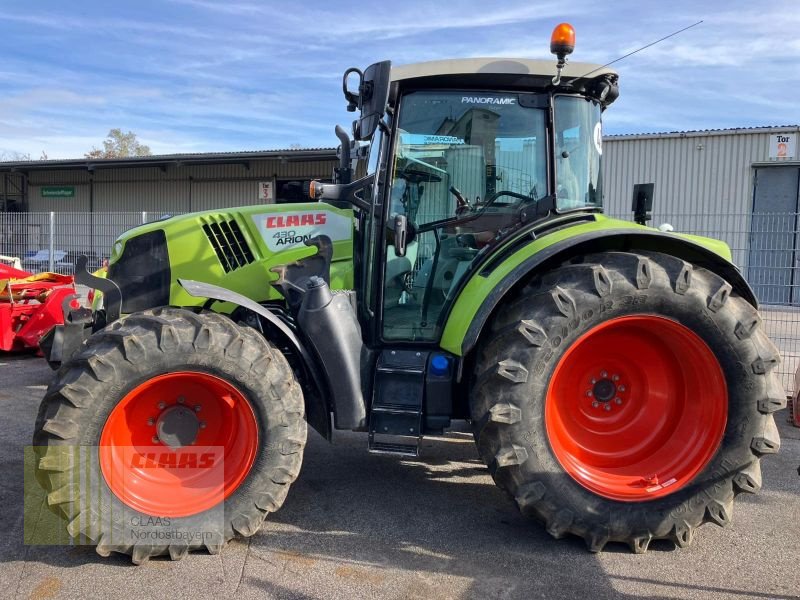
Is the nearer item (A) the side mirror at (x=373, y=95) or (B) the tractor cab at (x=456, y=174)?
(A) the side mirror at (x=373, y=95)

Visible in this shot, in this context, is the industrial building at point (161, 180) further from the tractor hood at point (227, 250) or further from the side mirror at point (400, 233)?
the side mirror at point (400, 233)

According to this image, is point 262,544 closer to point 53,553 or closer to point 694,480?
point 53,553

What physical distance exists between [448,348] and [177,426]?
1.44 meters

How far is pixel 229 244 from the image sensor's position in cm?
400

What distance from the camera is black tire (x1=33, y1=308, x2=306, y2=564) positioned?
3.05m

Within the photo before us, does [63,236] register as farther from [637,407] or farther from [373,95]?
[637,407]

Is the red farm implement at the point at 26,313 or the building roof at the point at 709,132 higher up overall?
the building roof at the point at 709,132

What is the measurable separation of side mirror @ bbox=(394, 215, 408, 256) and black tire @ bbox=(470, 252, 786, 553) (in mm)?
658

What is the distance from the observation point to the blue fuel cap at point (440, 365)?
11.7ft

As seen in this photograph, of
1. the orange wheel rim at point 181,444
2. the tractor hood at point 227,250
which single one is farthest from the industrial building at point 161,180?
the orange wheel rim at point 181,444

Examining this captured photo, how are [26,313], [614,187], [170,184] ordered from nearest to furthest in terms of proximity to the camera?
[26,313]
[614,187]
[170,184]

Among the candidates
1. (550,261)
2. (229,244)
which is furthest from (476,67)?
(229,244)

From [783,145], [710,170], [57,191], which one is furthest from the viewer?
[57,191]

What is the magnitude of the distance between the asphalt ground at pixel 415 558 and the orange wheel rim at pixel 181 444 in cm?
29
